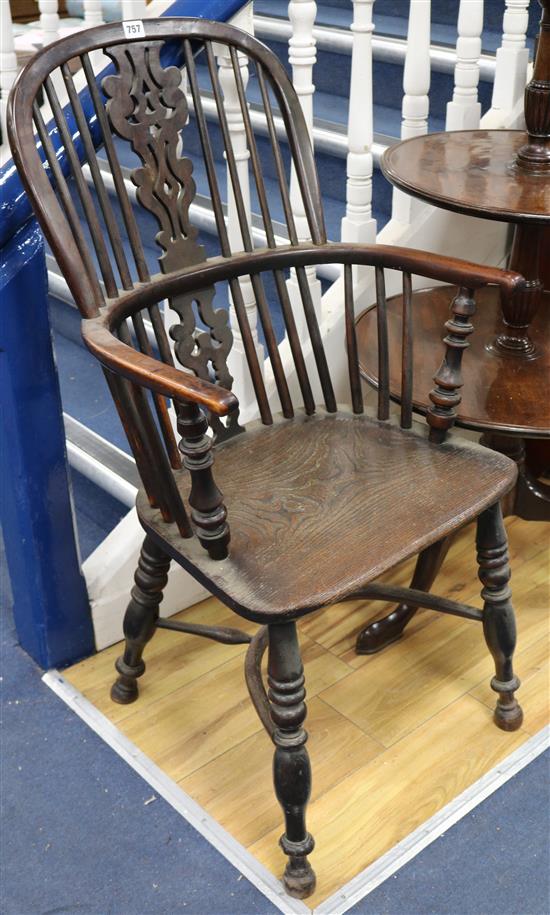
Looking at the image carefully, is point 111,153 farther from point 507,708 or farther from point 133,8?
point 507,708

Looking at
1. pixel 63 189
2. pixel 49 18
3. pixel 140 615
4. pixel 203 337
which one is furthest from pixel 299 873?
pixel 49 18

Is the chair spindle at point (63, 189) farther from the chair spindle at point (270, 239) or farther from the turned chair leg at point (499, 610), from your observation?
the turned chair leg at point (499, 610)

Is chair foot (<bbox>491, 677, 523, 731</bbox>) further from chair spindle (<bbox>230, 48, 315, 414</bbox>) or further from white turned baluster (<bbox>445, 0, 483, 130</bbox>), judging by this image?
white turned baluster (<bbox>445, 0, 483, 130</bbox>)

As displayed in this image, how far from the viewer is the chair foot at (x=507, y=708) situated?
1.67 meters

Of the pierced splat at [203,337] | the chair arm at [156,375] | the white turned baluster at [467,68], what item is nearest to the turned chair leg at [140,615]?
the pierced splat at [203,337]

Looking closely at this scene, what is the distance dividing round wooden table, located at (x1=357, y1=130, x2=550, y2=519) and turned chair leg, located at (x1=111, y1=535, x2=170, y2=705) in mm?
474

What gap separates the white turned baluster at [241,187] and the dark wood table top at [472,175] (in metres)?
0.25

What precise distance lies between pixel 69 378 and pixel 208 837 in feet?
3.95

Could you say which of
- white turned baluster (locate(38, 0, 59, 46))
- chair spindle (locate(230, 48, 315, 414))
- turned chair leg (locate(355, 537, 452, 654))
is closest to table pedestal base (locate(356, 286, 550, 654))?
turned chair leg (locate(355, 537, 452, 654))

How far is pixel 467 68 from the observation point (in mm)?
1943

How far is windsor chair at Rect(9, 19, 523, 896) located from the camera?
51.1 inches

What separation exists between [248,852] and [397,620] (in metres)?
0.55

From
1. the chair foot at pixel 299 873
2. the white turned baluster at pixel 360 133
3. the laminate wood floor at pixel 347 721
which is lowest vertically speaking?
the laminate wood floor at pixel 347 721

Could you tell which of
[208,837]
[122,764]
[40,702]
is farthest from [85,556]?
[208,837]
